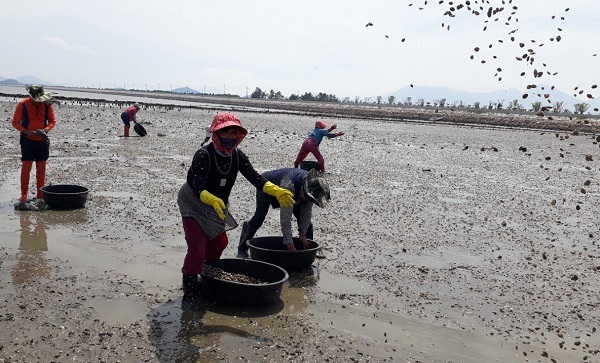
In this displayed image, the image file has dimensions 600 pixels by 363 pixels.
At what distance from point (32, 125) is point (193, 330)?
18.3ft

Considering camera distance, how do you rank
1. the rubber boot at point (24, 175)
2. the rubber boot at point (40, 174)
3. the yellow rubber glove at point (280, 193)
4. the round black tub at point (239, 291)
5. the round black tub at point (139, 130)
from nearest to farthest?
1. the round black tub at point (239, 291)
2. the yellow rubber glove at point (280, 193)
3. the rubber boot at point (24, 175)
4. the rubber boot at point (40, 174)
5. the round black tub at point (139, 130)

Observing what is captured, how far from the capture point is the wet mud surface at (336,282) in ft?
15.1

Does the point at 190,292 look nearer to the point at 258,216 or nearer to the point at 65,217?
the point at 258,216

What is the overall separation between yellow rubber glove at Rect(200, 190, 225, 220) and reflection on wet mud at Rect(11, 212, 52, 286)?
7.11 ft

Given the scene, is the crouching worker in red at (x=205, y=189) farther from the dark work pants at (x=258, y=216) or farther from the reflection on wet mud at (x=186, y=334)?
the dark work pants at (x=258, y=216)

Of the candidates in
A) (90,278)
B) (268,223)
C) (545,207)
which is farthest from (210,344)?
(545,207)

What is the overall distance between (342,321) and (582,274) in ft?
12.8

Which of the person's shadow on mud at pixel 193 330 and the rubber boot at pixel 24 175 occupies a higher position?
the rubber boot at pixel 24 175

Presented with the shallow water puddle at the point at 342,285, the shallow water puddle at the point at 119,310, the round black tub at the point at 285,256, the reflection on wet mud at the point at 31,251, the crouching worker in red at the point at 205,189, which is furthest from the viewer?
the round black tub at the point at 285,256

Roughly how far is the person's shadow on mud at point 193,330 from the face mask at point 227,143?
5.12 ft

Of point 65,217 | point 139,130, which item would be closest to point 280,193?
point 65,217

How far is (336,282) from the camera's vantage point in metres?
6.37

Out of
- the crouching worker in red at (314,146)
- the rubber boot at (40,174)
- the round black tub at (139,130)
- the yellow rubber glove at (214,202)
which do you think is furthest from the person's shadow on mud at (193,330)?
the round black tub at (139,130)

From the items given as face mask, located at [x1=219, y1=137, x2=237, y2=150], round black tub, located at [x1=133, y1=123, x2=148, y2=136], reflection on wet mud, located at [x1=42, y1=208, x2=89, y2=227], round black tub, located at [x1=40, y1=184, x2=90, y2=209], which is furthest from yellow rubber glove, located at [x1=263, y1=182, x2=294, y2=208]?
round black tub, located at [x1=133, y1=123, x2=148, y2=136]
